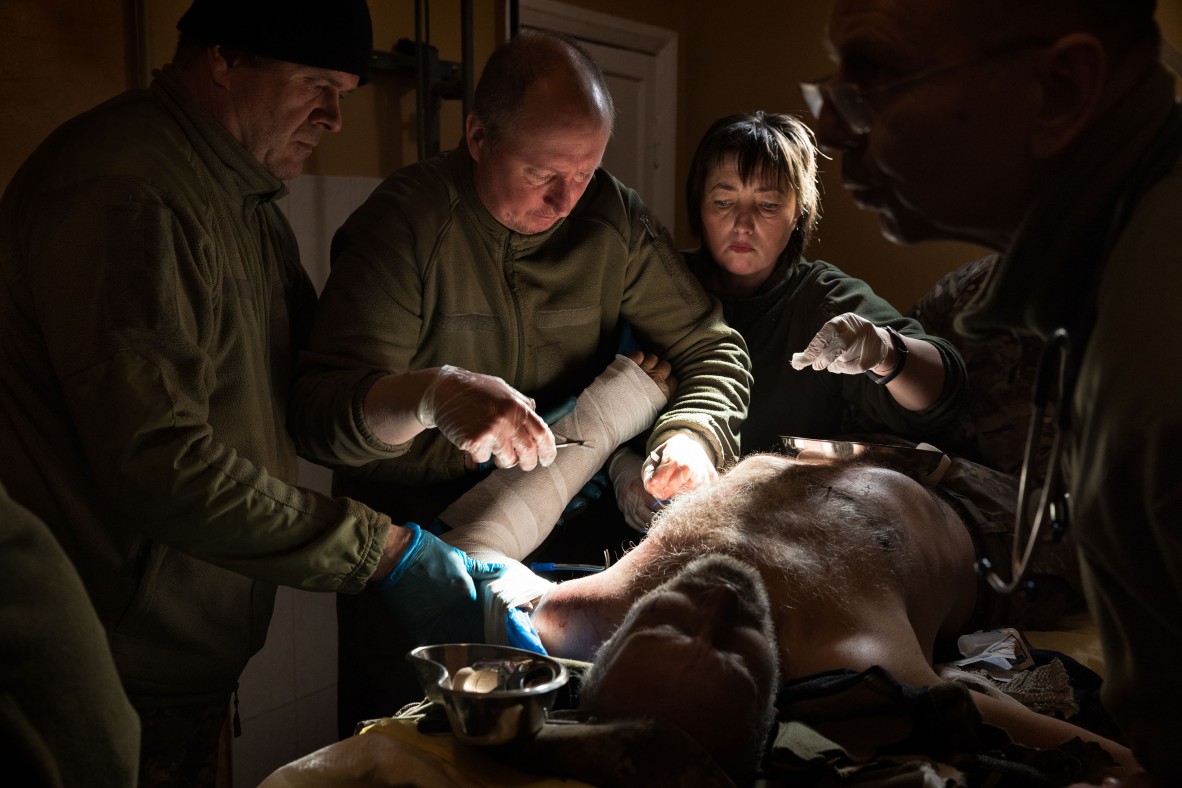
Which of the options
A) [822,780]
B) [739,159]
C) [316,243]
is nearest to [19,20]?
[316,243]

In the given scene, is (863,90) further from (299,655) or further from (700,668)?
(299,655)

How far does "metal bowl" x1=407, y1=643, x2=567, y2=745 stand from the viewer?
3.93 ft

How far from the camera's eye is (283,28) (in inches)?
64.1

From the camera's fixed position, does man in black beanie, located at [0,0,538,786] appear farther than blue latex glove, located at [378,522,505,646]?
No

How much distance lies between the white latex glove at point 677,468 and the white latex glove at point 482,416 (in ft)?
1.15

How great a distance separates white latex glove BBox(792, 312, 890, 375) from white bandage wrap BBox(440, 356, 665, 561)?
1.17ft

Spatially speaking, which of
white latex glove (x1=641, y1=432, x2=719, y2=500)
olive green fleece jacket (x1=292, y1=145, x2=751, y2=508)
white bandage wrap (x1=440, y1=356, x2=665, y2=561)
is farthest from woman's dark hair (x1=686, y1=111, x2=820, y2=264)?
white latex glove (x1=641, y1=432, x2=719, y2=500)

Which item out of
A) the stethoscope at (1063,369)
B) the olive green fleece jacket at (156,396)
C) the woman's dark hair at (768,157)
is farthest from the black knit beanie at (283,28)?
the stethoscope at (1063,369)

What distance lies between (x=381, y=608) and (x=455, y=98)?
5.36 feet

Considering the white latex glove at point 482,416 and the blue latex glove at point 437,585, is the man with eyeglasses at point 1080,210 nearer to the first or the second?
the white latex glove at point 482,416

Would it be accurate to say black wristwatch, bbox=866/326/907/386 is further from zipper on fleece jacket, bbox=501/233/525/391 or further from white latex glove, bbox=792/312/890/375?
zipper on fleece jacket, bbox=501/233/525/391

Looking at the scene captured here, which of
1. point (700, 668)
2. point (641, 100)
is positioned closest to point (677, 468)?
point (700, 668)

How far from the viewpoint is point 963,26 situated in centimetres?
94

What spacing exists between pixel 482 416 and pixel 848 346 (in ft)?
2.76
